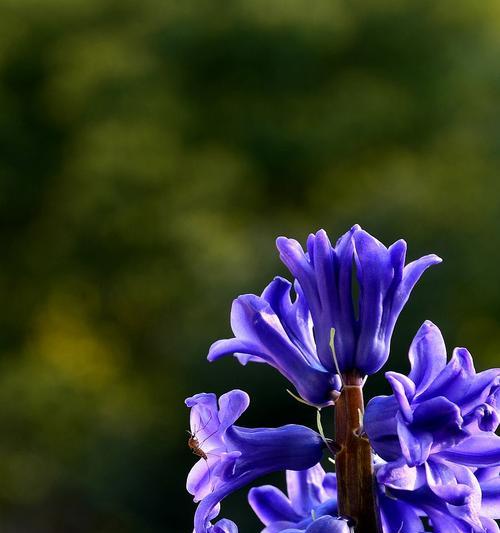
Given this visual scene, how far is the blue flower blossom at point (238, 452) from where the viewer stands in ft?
4.59

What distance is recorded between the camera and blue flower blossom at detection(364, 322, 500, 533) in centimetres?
125

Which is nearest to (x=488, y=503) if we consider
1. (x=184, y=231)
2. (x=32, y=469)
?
(x=32, y=469)

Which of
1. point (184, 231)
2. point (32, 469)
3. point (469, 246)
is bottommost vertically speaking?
point (32, 469)

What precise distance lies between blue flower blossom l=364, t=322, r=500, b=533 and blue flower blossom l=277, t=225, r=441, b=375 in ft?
0.36

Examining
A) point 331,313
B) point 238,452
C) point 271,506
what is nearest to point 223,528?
point 238,452

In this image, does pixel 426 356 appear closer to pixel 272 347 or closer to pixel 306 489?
pixel 272 347

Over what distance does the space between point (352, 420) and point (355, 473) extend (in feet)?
0.26

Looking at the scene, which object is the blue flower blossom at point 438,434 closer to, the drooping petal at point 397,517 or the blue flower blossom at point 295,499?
the drooping petal at point 397,517

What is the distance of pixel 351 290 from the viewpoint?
56.1 inches

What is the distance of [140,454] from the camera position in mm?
11531

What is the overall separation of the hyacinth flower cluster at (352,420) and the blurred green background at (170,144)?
54.5ft

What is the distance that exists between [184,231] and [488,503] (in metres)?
19.4

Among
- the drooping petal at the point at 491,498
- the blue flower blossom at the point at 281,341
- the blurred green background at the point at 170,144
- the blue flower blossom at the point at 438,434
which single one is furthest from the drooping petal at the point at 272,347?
the blurred green background at the point at 170,144

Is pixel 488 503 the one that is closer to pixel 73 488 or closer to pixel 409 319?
pixel 409 319
